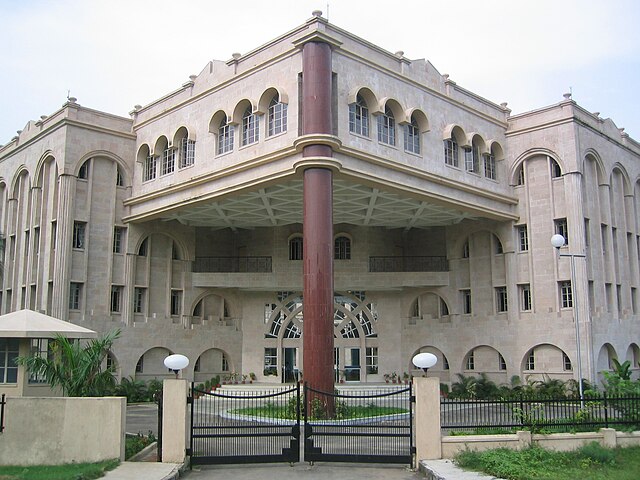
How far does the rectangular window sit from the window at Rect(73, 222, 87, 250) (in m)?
19.5

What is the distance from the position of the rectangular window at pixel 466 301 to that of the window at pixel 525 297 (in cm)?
354

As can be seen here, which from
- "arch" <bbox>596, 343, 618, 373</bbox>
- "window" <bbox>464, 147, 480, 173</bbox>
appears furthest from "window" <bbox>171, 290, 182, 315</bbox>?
"arch" <bbox>596, 343, 618, 373</bbox>

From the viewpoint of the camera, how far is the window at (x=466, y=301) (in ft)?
121

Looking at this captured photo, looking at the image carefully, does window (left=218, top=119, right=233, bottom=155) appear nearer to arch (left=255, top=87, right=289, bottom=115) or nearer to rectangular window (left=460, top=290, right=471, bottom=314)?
arch (left=255, top=87, right=289, bottom=115)

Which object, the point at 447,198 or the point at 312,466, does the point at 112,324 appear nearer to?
the point at 447,198

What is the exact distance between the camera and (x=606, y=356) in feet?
109

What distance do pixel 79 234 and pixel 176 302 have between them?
6.27m

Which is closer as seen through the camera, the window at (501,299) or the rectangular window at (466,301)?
the window at (501,299)

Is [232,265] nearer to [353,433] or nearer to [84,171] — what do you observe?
[84,171]

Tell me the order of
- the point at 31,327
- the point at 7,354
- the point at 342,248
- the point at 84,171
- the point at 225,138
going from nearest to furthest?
the point at 31,327 → the point at 7,354 → the point at 225,138 → the point at 84,171 → the point at 342,248

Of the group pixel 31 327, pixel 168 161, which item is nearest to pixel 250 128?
pixel 168 161

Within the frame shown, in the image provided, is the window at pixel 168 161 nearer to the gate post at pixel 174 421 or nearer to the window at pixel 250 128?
the window at pixel 250 128

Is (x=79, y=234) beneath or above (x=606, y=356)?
above

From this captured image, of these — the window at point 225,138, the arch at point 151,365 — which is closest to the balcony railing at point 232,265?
the arch at point 151,365
